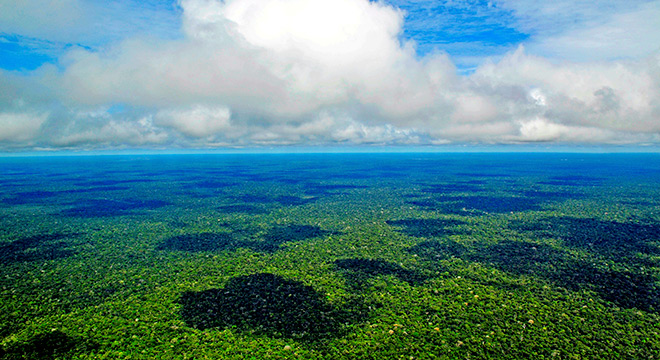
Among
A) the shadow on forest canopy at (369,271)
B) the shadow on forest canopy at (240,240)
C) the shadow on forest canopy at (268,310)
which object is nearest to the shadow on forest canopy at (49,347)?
the shadow on forest canopy at (268,310)

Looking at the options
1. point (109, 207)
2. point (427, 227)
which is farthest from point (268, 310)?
point (109, 207)

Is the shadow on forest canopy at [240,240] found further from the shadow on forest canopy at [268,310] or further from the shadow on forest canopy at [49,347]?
the shadow on forest canopy at [49,347]

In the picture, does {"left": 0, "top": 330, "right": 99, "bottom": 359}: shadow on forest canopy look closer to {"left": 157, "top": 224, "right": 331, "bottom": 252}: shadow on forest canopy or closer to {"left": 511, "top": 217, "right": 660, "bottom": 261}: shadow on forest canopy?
{"left": 157, "top": 224, "right": 331, "bottom": 252}: shadow on forest canopy

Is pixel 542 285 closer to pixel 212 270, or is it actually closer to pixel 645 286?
pixel 645 286

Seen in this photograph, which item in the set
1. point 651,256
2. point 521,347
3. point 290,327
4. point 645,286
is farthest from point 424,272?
point 651,256

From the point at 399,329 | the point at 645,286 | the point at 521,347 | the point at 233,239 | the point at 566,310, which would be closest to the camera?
the point at 521,347

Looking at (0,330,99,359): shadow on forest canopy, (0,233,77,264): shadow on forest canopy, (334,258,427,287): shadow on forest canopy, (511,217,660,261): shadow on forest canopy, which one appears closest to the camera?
(0,330,99,359): shadow on forest canopy

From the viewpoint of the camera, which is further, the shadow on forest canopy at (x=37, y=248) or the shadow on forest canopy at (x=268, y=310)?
the shadow on forest canopy at (x=37, y=248)

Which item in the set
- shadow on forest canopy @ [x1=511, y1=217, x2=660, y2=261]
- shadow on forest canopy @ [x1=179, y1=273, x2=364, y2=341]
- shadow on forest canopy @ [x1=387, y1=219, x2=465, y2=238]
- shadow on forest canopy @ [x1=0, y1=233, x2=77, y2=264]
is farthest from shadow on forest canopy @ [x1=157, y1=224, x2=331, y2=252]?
shadow on forest canopy @ [x1=511, y1=217, x2=660, y2=261]
